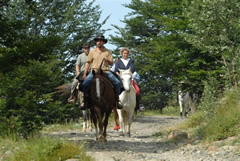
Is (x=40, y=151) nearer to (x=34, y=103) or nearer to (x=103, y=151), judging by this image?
(x=103, y=151)

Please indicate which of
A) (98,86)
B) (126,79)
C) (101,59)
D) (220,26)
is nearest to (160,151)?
(98,86)

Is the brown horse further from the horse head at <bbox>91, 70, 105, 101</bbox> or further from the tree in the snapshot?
the tree

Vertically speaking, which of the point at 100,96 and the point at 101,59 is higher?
the point at 101,59

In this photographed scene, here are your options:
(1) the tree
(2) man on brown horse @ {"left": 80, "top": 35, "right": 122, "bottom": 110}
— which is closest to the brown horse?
(2) man on brown horse @ {"left": 80, "top": 35, "right": 122, "bottom": 110}

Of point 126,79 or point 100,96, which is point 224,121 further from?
point 126,79

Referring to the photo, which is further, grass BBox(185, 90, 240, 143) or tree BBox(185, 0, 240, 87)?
tree BBox(185, 0, 240, 87)

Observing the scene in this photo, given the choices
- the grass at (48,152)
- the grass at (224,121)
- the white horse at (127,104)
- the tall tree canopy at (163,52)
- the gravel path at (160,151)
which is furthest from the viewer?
the tall tree canopy at (163,52)

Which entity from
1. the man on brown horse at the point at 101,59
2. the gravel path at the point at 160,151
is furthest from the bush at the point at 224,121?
the man on brown horse at the point at 101,59

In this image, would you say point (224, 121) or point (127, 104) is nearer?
point (224, 121)

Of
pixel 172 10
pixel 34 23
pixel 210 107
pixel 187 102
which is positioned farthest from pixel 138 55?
pixel 210 107

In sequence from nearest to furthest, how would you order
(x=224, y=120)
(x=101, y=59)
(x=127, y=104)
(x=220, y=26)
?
(x=224, y=120) < (x=101, y=59) < (x=127, y=104) < (x=220, y=26)

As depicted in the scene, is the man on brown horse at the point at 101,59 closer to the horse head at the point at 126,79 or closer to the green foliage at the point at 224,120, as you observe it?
the horse head at the point at 126,79

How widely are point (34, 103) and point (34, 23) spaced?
651 inches

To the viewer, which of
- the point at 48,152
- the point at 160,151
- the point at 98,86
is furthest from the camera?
the point at 98,86
